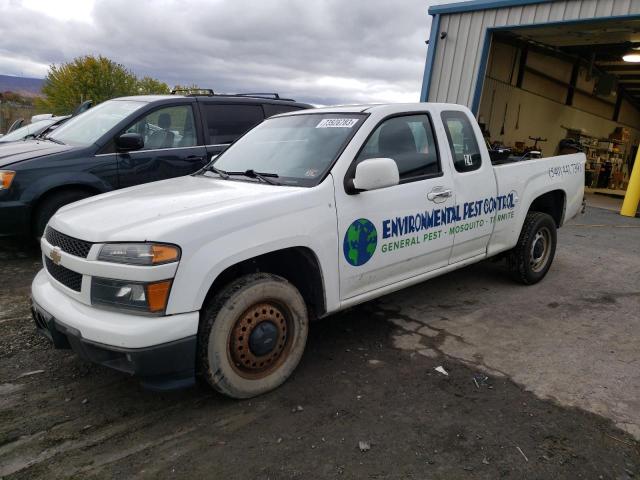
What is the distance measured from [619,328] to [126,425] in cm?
386

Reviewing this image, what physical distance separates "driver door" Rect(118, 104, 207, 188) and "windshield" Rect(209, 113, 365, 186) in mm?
1974

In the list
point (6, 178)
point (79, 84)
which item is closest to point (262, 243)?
point (6, 178)

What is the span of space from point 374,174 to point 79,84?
52581 mm

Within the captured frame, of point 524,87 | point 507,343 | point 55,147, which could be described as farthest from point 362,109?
point 524,87

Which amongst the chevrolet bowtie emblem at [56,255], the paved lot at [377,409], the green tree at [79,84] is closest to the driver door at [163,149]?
the paved lot at [377,409]

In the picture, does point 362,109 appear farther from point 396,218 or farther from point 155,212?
point 155,212

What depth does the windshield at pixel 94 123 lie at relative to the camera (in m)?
5.58

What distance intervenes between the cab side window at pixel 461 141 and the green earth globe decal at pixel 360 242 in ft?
3.86

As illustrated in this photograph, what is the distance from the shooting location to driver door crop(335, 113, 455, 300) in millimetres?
3191

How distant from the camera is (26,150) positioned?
209 inches

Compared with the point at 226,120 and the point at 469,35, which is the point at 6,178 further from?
the point at 469,35

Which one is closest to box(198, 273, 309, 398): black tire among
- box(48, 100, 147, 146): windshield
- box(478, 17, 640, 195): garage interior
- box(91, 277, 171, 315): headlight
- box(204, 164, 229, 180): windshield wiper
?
box(91, 277, 171, 315): headlight

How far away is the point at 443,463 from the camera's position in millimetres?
2367

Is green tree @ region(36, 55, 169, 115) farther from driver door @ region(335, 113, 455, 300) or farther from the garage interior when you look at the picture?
driver door @ region(335, 113, 455, 300)
